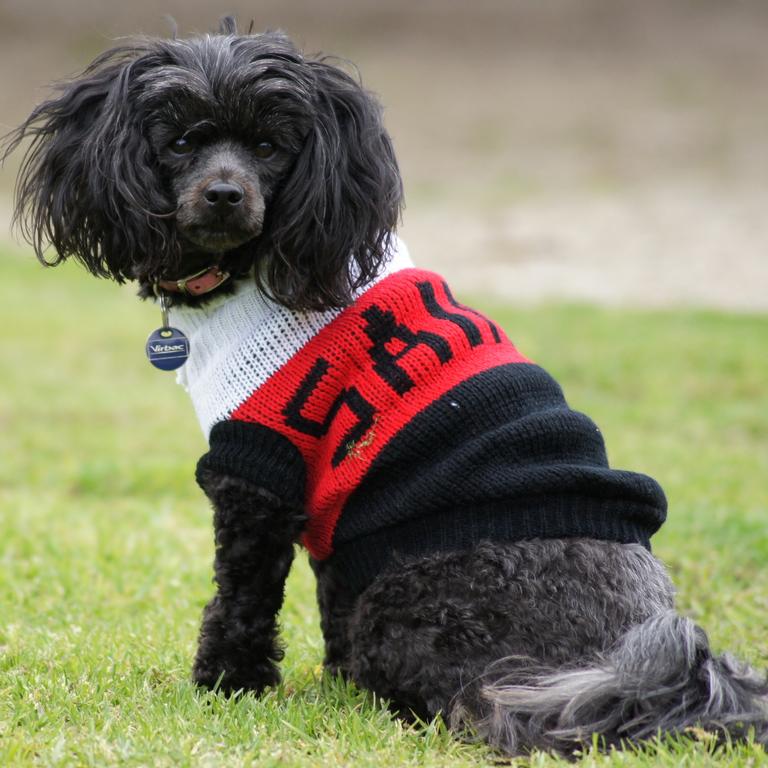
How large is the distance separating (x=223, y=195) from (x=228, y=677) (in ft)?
4.63

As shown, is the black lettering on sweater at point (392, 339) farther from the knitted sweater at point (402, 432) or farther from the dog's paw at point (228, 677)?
the dog's paw at point (228, 677)

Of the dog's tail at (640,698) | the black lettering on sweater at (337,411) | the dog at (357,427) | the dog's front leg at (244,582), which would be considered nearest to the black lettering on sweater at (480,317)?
the dog at (357,427)

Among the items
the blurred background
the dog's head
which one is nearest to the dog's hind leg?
the dog's head

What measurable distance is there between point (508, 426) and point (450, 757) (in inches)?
34.8

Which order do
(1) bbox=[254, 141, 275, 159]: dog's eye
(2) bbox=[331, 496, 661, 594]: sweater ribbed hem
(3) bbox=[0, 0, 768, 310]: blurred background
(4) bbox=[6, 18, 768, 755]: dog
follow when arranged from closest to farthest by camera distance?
(4) bbox=[6, 18, 768, 755]: dog, (2) bbox=[331, 496, 661, 594]: sweater ribbed hem, (1) bbox=[254, 141, 275, 159]: dog's eye, (3) bbox=[0, 0, 768, 310]: blurred background

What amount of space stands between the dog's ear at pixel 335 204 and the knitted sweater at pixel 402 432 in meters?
0.09

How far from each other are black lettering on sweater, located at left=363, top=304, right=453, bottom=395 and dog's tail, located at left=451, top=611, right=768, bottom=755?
88cm

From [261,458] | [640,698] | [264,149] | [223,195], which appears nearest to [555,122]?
[264,149]

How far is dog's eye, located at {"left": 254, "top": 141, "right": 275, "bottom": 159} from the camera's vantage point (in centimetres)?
312

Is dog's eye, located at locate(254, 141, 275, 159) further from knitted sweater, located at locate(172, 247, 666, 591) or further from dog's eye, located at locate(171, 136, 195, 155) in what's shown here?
knitted sweater, located at locate(172, 247, 666, 591)

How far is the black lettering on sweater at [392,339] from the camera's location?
2953 millimetres

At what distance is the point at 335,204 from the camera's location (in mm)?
3086

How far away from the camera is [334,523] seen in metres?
3.08

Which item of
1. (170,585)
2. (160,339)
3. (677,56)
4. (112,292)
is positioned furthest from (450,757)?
(677,56)
